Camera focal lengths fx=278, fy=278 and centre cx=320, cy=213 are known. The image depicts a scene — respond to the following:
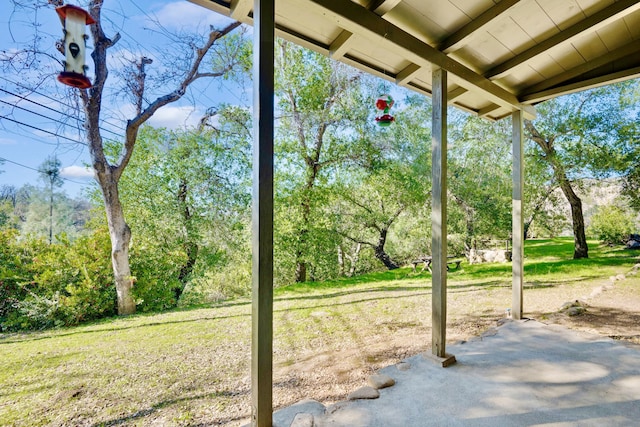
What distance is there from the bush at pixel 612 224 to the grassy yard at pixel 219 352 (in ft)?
9.82

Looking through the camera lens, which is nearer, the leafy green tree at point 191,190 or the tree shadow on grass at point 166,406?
the tree shadow on grass at point 166,406

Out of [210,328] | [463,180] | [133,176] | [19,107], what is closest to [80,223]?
[133,176]

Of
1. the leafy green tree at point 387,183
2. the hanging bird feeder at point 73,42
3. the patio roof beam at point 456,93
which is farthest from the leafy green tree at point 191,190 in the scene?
the patio roof beam at point 456,93

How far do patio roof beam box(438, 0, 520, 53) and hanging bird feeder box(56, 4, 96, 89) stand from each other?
2070 millimetres

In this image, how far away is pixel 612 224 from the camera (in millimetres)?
7176

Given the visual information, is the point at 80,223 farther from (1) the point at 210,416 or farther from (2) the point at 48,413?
(1) the point at 210,416

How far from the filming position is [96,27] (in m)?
4.08

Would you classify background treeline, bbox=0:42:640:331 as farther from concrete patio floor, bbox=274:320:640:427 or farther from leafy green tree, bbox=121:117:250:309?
concrete patio floor, bbox=274:320:640:427

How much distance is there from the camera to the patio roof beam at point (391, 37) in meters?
1.41

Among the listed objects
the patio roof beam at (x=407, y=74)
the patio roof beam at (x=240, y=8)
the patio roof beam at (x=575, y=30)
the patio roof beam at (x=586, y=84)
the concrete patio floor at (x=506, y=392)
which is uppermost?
the patio roof beam at (x=575, y=30)

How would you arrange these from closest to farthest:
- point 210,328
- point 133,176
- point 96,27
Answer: point 210,328 → point 96,27 → point 133,176

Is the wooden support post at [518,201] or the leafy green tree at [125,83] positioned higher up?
the leafy green tree at [125,83]

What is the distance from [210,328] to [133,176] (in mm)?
4686

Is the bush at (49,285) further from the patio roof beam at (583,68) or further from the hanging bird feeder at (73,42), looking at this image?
the patio roof beam at (583,68)
